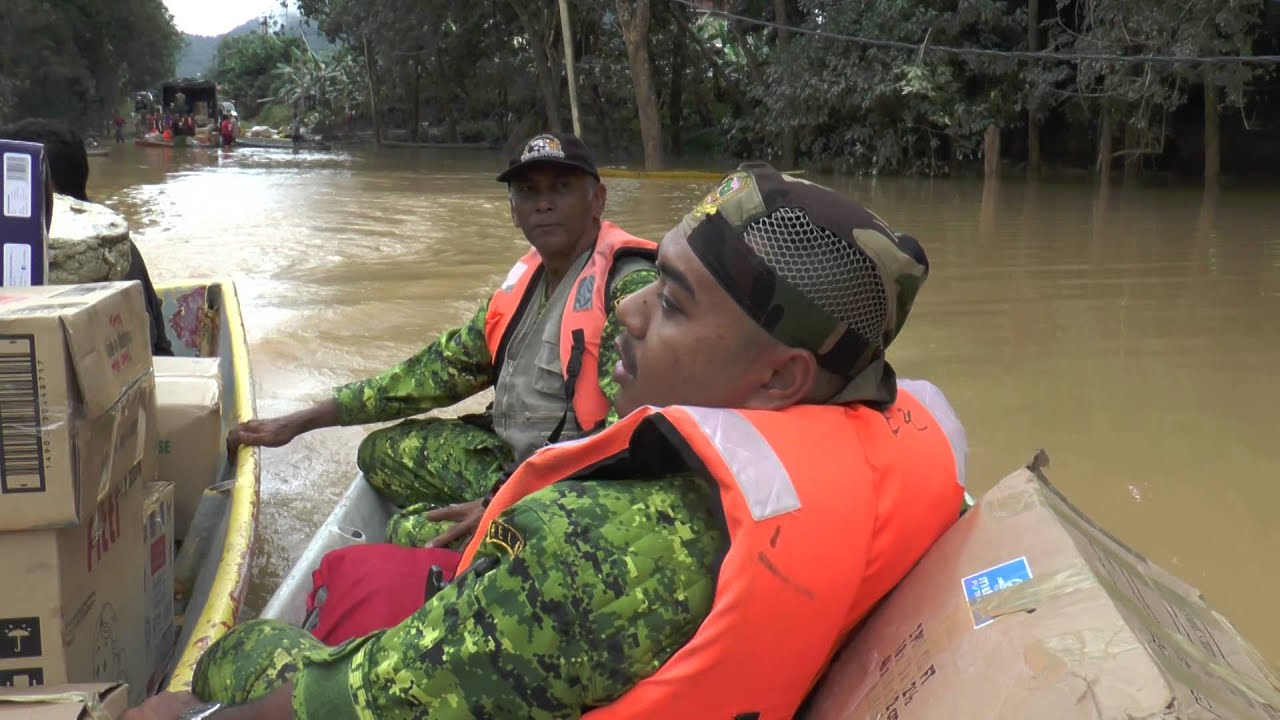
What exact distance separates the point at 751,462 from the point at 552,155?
1780 mm

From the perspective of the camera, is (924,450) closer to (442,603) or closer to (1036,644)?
(1036,644)

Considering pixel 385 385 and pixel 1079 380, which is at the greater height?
pixel 385 385

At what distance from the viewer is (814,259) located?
1157 millimetres

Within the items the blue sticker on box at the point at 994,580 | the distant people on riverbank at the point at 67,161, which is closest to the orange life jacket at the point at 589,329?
the blue sticker on box at the point at 994,580

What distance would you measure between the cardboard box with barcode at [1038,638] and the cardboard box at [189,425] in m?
1.76

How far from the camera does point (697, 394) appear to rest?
1.25 meters

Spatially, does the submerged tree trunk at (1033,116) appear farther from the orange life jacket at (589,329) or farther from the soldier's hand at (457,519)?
the soldier's hand at (457,519)

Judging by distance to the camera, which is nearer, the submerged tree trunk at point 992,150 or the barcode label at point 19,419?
the barcode label at point 19,419

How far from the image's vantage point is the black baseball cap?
2717 millimetres

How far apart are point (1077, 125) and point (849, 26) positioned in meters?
4.69

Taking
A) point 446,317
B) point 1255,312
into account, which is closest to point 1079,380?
point 1255,312

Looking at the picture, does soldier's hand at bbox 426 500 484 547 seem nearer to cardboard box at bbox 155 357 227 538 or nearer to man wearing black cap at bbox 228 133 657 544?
man wearing black cap at bbox 228 133 657 544

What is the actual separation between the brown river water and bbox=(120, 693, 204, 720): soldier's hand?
2.08 m

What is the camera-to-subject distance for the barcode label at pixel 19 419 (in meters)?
1.38
